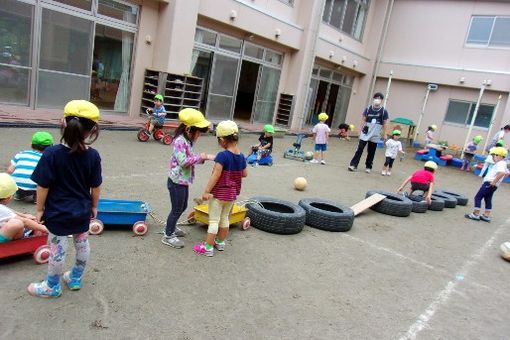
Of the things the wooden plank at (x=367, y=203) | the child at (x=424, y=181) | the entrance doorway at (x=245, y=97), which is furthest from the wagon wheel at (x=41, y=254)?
the entrance doorway at (x=245, y=97)

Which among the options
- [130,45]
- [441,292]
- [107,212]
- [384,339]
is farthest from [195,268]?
[130,45]

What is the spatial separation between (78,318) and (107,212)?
157 centimetres

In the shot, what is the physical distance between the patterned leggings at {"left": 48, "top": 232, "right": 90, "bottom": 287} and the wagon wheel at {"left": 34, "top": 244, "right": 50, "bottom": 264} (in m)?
0.51

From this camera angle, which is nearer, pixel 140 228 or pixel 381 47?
pixel 140 228

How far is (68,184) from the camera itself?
274cm

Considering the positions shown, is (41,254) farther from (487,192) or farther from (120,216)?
(487,192)

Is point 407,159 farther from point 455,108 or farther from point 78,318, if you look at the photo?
point 78,318

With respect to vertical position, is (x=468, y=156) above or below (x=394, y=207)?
above

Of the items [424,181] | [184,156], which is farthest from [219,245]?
[424,181]

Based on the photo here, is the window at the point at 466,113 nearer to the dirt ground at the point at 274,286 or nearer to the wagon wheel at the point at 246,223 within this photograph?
the dirt ground at the point at 274,286

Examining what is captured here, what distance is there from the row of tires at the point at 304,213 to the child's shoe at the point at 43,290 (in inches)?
106

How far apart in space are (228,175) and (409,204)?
13.8 ft

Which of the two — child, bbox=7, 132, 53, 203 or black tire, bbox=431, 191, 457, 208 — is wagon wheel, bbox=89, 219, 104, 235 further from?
black tire, bbox=431, 191, 457, 208

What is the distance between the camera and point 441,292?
419 cm
